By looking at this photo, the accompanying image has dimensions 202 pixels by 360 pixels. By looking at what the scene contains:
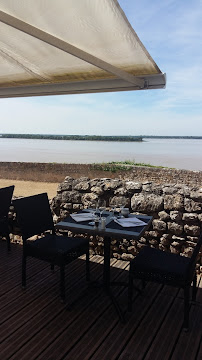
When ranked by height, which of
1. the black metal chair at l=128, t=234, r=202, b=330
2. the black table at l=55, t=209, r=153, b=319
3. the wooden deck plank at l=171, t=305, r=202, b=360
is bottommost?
the wooden deck plank at l=171, t=305, r=202, b=360

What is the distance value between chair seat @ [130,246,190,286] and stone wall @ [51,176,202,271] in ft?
2.84

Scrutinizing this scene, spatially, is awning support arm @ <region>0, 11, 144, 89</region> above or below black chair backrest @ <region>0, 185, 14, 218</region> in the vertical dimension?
above

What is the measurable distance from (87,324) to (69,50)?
2.31 metres

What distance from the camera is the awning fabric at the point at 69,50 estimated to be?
2188 millimetres

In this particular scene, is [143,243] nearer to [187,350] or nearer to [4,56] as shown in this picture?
[187,350]

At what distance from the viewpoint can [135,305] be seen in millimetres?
2949

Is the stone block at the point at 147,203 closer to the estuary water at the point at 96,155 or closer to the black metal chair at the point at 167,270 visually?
the black metal chair at the point at 167,270

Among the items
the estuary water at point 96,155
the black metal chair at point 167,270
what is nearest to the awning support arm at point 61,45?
the black metal chair at point 167,270

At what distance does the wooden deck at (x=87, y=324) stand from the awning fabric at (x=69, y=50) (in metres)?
2.24

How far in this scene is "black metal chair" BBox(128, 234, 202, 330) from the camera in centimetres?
250

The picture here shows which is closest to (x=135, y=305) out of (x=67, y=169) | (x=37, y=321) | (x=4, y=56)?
(x=37, y=321)

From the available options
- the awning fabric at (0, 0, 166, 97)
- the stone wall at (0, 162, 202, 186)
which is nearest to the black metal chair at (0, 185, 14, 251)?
the awning fabric at (0, 0, 166, 97)

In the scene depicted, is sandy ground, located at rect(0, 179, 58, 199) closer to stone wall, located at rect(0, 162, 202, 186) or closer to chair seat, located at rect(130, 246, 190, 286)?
stone wall, located at rect(0, 162, 202, 186)

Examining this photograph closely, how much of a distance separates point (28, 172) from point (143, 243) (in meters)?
18.9
